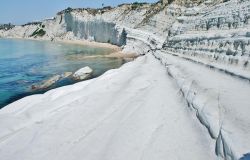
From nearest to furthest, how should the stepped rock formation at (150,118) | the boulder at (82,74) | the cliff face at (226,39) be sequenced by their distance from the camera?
the stepped rock formation at (150,118)
the cliff face at (226,39)
the boulder at (82,74)

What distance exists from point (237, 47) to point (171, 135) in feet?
23.4

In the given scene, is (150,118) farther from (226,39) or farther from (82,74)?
(82,74)

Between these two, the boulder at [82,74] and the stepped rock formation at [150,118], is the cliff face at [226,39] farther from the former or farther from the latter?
the boulder at [82,74]

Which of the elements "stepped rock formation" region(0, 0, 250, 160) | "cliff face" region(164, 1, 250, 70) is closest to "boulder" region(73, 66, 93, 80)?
"cliff face" region(164, 1, 250, 70)

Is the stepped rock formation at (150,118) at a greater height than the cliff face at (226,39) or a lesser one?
lesser

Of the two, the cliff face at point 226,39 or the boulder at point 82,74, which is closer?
the cliff face at point 226,39

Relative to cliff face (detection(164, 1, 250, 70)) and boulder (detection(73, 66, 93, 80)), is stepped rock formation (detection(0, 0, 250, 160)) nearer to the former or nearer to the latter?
cliff face (detection(164, 1, 250, 70))

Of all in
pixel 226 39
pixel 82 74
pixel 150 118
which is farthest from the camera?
pixel 82 74

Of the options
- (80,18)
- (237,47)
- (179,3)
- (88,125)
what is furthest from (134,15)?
(88,125)

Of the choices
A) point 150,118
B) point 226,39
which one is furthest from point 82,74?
point 150,118

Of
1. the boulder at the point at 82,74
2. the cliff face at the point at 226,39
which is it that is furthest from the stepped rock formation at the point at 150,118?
the boulder at the point at 82,74

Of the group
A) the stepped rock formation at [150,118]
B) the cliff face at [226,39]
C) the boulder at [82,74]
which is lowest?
the boulder at [82,74]

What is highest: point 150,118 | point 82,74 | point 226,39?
point 226,39

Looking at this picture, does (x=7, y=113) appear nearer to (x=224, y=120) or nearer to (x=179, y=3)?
(x=224, y=120)
